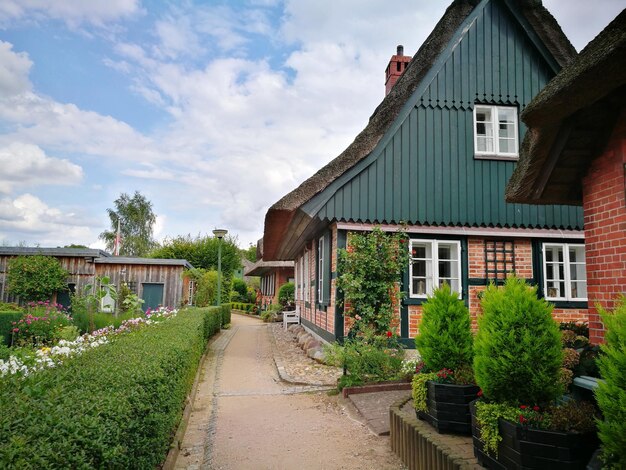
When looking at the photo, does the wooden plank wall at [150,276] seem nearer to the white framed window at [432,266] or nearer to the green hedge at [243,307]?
the green hedge at [243,307]

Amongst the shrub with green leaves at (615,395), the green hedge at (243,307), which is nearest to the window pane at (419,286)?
the shrub with green leaves at (615,395)

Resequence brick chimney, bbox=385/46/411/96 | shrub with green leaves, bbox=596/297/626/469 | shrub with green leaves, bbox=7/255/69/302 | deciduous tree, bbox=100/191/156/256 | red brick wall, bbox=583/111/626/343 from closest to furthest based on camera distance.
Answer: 1. shrub with green leaves, bbox=596/297/626/469
2. red brick wall, bbox=583/111/626/343
3. brick chimney, bbox=385/46/411/96
4. shrub with green leaves, bbox=7/255/69/302
5. deciduous tree, bbox=100/191/156/256

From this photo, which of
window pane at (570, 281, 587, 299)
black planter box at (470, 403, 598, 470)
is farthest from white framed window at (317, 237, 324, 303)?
black planter box at (470, 403, 598, 470)

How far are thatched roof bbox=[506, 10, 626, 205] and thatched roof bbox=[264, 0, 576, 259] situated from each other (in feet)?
13.0

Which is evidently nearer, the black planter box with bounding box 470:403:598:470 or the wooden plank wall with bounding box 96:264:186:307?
the black planter box with bounding box 470:403:598:470

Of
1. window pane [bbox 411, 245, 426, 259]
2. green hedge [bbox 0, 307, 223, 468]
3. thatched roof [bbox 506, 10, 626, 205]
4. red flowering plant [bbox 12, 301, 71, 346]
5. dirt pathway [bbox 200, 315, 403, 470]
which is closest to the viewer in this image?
green hedge [bbox 0, 307, 223, 468]

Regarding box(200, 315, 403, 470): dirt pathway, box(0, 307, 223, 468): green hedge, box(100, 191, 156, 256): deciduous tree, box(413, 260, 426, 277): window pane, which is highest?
box(100, 191, 156, 256): deciduous tree

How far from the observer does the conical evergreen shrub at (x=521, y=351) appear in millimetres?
2934

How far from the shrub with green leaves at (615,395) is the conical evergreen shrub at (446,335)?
76.7 inches

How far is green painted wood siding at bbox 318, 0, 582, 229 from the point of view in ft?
29.5

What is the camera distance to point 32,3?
562cm

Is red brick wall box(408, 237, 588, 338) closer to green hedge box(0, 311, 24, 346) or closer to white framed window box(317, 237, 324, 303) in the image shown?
white framed window box(317, 237, 324, 303)

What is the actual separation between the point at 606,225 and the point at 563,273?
5.92m

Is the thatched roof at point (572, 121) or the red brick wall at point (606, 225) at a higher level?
the thatched roof at point (572, 121)
